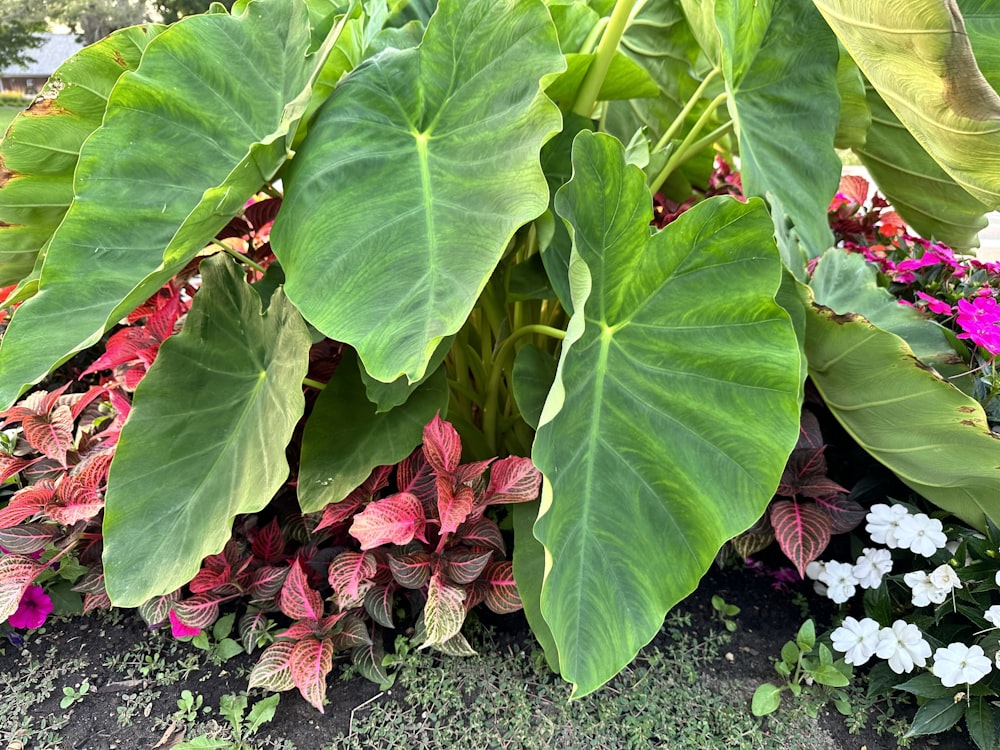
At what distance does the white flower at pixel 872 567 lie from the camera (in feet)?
3.92

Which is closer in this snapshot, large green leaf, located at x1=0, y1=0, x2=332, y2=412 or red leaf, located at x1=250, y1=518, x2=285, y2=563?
large green leaf, located at x1=0, y1=0, x2=332, y2=412

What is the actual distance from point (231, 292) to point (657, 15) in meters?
0.99

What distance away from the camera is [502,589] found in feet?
3.80

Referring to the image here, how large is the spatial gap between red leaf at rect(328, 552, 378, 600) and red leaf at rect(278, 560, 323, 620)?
2.2 inches

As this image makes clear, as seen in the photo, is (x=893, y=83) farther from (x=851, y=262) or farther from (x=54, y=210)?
(x=54, y=210)

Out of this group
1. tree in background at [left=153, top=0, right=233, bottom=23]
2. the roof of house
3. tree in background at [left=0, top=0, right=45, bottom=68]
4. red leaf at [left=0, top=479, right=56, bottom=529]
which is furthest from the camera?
the roof of house

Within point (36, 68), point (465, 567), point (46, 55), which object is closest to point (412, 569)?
point (465, 567)

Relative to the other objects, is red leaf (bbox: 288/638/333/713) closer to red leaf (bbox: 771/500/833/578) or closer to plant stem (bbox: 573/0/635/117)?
red leaf (bbox: 771/500/833/578)

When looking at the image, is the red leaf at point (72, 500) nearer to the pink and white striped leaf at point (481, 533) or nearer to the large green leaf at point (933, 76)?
the pink and white striped leaf at point (481, 533)

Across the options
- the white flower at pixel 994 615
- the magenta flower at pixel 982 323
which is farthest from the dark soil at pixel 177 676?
the magenta flower at pixel 982 323

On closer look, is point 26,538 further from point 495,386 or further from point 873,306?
point 873,306

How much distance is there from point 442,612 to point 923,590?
0.76 m

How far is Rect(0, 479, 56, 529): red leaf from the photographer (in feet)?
3.90

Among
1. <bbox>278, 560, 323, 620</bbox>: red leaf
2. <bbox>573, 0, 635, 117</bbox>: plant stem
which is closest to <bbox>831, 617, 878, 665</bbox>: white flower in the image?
<bbox>278, 560, 323, 620</bbox>: red leaf
